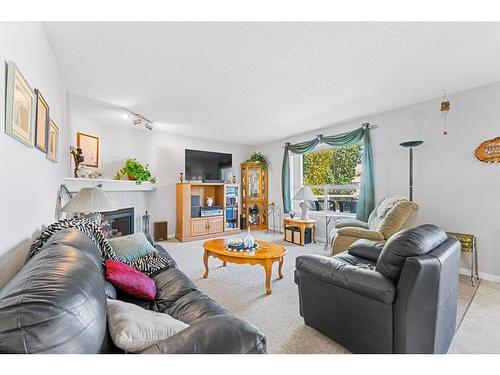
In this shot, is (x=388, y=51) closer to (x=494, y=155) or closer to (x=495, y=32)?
(x=495, y=32)

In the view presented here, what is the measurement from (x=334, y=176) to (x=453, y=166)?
1.92 meters

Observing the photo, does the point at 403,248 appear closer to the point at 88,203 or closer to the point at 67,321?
the point at 67,321

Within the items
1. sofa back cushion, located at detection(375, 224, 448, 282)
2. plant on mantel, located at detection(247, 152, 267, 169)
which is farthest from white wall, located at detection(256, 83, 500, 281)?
plant on mantel, located at detection(247, 152, 267, 169)

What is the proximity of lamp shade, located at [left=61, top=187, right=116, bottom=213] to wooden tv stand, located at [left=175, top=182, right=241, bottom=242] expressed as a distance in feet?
7.74

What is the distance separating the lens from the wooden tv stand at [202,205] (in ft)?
15.4

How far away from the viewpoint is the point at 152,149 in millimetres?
4660

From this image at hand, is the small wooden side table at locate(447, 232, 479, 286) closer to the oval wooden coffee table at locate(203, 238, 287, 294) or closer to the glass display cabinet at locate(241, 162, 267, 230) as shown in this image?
the oval wooden coffee table at locate(203, 238, 287, 294)

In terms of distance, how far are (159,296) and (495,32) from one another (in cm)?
322

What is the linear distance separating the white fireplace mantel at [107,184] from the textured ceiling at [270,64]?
42.2 inches

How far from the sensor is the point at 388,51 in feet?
6.43

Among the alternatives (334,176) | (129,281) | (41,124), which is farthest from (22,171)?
(334,176)

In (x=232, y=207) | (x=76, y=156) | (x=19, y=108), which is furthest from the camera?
(x=232, y=207)

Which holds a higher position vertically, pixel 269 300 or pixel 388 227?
pixel 388 227
